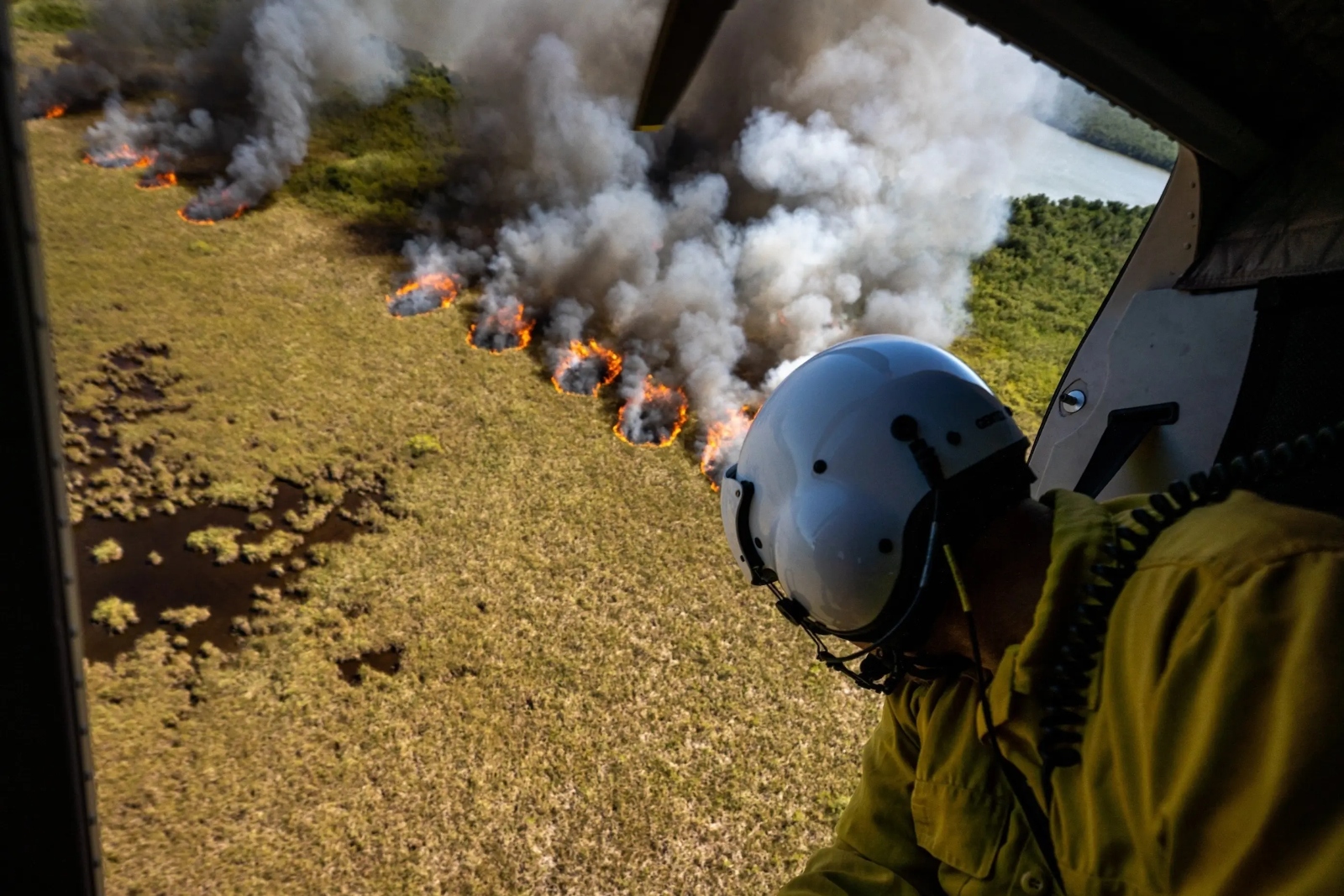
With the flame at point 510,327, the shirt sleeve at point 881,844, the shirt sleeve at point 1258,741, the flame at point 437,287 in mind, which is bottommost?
the shirt sleeve at point 881,844

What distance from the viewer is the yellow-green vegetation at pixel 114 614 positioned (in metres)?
6.14

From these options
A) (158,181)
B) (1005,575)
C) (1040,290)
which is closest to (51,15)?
(158,181)

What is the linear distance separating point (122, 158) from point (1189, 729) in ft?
67.9

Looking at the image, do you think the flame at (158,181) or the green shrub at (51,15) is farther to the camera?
the green shrub at (51,15)

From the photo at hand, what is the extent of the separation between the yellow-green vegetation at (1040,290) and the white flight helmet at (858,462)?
9.16 m

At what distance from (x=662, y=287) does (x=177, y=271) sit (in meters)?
8.38

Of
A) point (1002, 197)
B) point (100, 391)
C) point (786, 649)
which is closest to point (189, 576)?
point (100, 391)

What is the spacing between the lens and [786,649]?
659 centimetres

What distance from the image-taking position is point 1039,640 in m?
1.52

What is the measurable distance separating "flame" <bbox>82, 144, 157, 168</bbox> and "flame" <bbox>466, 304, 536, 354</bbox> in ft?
34.3

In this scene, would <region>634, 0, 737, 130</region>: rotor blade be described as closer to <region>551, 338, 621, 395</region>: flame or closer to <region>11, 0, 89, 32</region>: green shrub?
<region>551, 338, 621, 395</region>: flame

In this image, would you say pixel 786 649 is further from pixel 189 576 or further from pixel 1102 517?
pixel 189 576

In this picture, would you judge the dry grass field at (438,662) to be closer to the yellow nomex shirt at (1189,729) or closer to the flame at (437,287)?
the flame at (437,287)

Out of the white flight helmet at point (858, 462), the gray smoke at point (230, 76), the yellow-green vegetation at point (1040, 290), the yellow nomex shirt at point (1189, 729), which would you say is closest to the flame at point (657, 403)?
the yellow-green vegetation at point (1040, 290)
